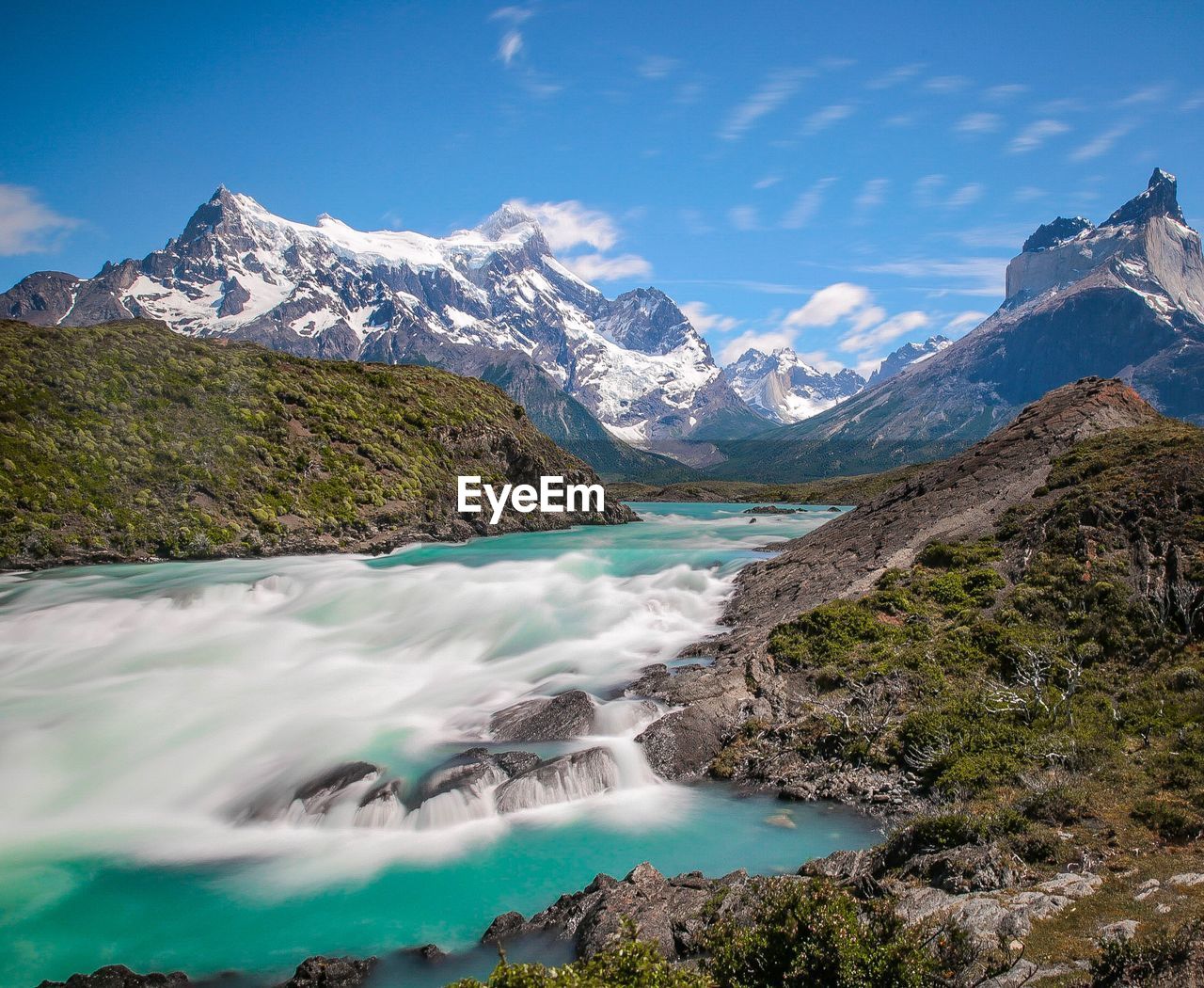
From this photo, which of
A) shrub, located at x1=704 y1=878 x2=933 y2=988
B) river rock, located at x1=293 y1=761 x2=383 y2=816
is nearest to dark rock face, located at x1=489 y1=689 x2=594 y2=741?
river rock, located at x1=293 y1=761 x2=383 y2=816

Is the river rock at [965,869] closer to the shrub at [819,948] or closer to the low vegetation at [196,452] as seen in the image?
the shrub at [819,948]

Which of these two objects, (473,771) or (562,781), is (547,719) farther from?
(473,771)

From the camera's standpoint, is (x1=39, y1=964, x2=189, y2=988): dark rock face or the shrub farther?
(x1=39, y1=964, x2=189, y2=988): dark rock face

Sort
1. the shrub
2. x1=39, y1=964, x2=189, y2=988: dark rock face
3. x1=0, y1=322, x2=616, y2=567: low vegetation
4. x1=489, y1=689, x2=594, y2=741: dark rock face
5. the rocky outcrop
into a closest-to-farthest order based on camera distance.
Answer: the shrub, x1=39, y1=964, x2=189, y2=988: dark rock face, the rocky outcrop, x1=489, y1=689, x2=594, y2=741: dark rock face, x1=0, y1=322, x2=616, y2=567: low vegetation

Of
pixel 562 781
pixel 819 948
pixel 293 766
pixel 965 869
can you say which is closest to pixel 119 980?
pixel 293 766

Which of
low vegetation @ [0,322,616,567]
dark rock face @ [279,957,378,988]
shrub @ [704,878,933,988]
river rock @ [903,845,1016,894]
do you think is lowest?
dark rock face @ [279,957,378,988]

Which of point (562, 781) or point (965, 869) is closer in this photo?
point (965, 869)

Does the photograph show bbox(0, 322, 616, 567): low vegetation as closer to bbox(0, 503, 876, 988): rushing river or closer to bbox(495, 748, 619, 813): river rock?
bbox(0, 503, 876, 988): rushing river
